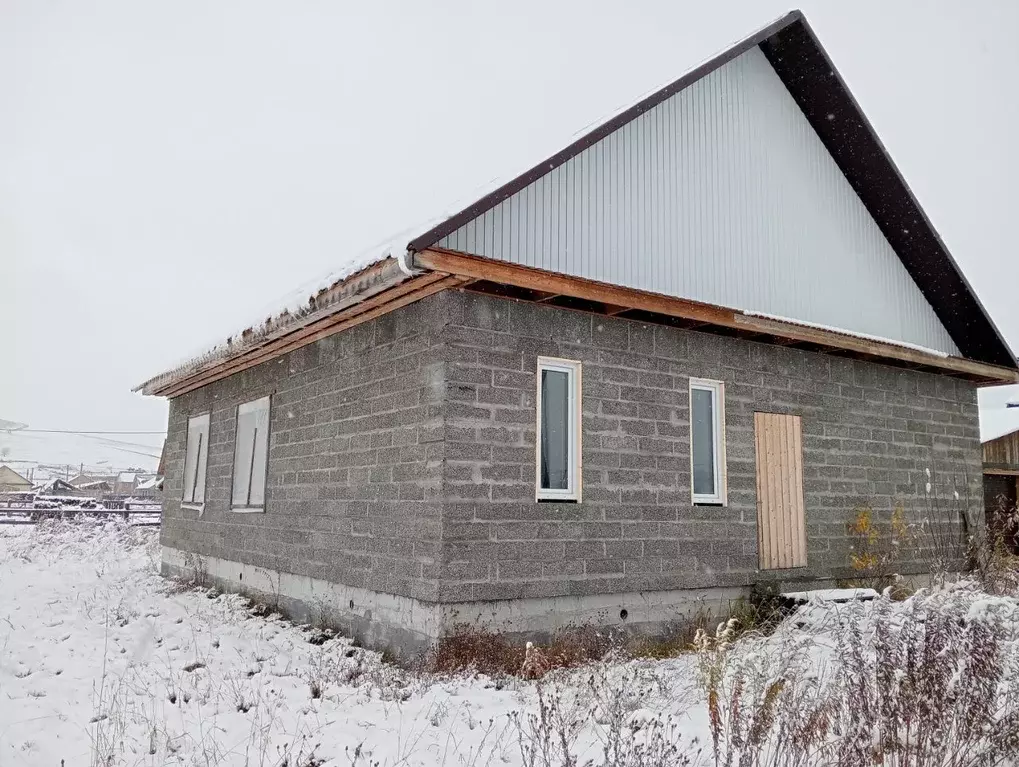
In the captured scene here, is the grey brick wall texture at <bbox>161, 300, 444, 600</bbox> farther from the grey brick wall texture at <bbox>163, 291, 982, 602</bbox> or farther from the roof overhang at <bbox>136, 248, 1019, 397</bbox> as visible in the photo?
the roof overhang at <bbox>136, 248, 1019, 397</bbox>

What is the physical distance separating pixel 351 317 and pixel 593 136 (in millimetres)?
2890

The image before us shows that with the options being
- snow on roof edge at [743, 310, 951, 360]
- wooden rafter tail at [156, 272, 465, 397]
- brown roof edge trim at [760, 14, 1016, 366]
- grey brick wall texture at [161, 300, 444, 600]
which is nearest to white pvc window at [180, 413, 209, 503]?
wooden rafter tail at [156, 272, 465, 397]

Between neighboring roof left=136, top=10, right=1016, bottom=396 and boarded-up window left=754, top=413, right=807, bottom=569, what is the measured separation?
3384 millimetres

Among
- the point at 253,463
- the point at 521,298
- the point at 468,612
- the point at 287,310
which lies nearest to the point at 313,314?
the point at 287,310

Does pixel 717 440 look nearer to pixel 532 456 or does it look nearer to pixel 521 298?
pixel 532 456

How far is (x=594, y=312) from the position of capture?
8039 millimetres

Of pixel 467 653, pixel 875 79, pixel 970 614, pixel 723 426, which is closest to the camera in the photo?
pixel 970 614

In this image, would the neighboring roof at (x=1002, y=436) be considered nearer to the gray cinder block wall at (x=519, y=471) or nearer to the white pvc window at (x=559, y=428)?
the gray cinder block wall at (x=519, y=471)

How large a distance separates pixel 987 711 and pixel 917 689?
313 mm

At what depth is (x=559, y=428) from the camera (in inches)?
306

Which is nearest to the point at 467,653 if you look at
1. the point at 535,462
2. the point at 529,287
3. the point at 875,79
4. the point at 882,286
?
the point at 535,462

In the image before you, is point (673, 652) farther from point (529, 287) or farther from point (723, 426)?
point (529, 287)

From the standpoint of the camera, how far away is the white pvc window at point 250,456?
10.6 metres

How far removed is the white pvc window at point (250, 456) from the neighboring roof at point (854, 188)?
2.49 ft
